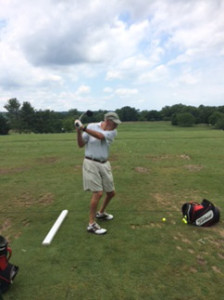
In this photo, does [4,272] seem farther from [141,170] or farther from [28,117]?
[28,117]

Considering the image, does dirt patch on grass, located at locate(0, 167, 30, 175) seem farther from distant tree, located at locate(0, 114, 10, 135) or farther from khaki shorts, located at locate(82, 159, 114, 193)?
distant tree, located at locate(0, 114, 10, 135)

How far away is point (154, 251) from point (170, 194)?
2828mm

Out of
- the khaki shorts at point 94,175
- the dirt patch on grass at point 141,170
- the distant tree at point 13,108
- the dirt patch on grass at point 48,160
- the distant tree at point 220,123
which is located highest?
the distant tree at point 13,108

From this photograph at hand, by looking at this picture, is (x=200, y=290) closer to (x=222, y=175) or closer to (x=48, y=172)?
(x=222, y=175)

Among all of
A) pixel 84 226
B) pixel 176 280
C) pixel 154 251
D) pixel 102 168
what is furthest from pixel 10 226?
pixel 176 280

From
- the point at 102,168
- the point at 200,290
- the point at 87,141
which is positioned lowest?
the point at 200,290

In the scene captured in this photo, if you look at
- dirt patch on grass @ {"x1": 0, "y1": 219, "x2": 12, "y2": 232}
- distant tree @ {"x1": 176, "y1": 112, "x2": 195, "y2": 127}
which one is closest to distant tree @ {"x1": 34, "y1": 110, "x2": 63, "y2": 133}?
distant tree @ {"x1": 176, "y1": 112, "x2": 195, "y2": 127}

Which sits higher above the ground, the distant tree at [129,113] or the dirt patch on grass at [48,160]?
the distant tree at [129,113]

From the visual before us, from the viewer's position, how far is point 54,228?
4465 millimetres

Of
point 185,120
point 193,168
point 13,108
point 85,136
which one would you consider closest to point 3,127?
point 13,108

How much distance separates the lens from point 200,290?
3010 mm

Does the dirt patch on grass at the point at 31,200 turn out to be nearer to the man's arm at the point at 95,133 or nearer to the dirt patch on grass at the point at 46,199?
the dirt patch on grass at the point at 46,199

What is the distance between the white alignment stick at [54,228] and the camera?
4064mm

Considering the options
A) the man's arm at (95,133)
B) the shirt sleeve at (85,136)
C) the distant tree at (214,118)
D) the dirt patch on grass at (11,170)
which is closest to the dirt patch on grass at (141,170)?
the dirt patch on grass at (11,170)
